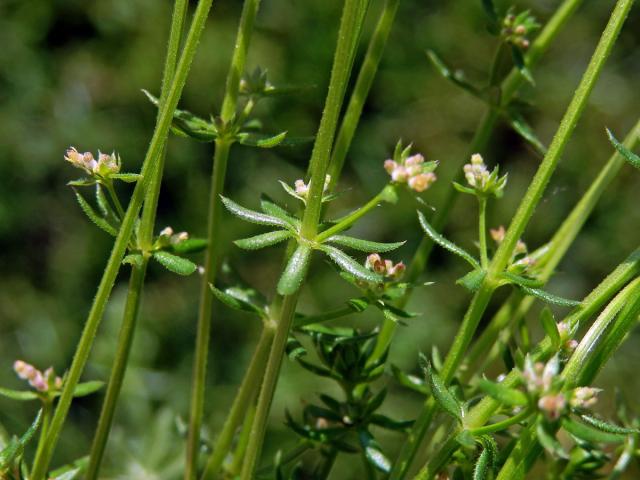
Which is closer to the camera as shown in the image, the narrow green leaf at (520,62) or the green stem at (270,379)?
the green stem at (270,379)

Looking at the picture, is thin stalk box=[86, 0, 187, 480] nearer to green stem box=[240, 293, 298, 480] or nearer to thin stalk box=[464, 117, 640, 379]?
green stem box=[240, 293, 298, 480]

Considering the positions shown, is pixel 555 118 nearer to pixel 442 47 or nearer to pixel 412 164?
pixel 442 47

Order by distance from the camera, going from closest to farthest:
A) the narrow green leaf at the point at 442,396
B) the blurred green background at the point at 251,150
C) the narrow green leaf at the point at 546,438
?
the narrow green leaf at the point at 546,438 < the narrow green leaf at the point at 442,396 < the blurred green background at the point at 251,150

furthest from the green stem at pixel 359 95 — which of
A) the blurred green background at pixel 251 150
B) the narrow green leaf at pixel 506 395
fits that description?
the blurred green background at pixel 251 150

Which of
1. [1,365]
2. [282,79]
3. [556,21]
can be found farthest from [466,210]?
[556,21]

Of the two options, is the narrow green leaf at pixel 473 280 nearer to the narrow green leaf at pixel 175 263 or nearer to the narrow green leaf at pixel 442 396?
the narrow green leaf at pixel 442 396

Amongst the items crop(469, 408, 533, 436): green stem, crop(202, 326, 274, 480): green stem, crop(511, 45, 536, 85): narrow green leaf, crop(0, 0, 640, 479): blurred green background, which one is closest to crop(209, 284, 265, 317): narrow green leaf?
crop(202, 326, 274, 480): green stem
